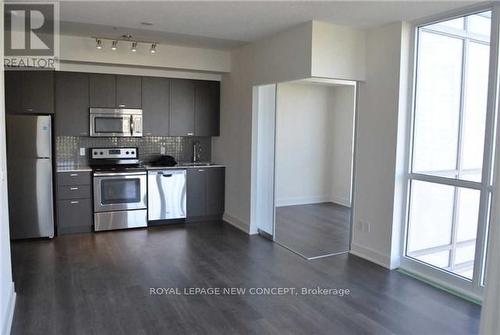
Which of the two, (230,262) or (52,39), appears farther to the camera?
(52,39)

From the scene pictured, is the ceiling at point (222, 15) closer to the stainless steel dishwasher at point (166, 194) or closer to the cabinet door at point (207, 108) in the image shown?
the cabinet door at point (207, 108)

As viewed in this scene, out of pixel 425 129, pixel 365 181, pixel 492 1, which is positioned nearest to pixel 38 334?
pixel 365 181

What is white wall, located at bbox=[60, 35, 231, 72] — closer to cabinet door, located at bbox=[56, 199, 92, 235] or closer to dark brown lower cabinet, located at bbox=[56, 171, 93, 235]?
dark brown lower cabinet, located at bbox=[56, 171, 93, 235]

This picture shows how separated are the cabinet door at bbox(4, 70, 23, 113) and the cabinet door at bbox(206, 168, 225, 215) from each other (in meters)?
2.80

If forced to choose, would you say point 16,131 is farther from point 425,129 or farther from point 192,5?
point 425,129

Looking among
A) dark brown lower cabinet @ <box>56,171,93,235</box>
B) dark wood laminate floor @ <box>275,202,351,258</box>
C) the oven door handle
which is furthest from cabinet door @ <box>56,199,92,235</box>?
dark wood laminate floor @ <box>275,202,351,258</box>

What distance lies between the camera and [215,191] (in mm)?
6652

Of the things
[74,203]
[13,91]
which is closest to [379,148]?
[74,203]

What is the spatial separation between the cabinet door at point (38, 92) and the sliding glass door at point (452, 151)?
14.9 feet

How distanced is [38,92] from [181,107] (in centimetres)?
202

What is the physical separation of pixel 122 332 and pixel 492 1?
4.01 m

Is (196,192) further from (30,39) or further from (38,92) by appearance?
(30,39)

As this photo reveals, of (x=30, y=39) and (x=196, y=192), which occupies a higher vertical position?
(x=30, y=39)

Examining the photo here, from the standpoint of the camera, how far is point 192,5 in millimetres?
3848
